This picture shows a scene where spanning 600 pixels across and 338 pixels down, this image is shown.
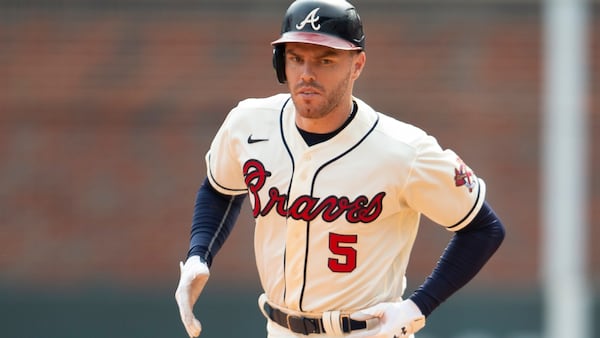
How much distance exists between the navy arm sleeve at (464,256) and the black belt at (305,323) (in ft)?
0.64

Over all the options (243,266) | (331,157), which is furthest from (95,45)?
(331,157)

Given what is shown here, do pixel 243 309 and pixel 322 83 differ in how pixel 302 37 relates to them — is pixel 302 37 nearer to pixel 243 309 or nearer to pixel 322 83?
pixel 322 83

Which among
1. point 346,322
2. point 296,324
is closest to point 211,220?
point 296,324

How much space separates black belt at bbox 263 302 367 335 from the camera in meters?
3.62

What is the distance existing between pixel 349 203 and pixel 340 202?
0.03 metres

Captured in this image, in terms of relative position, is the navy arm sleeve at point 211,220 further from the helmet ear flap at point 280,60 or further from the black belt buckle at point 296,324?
the helmet ear flap at point 280,60

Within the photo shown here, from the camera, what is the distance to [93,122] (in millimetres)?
9461

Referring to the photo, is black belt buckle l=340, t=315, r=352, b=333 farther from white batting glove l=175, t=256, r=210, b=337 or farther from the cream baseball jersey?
white batting glove l=175, t=256, r=210, b=337

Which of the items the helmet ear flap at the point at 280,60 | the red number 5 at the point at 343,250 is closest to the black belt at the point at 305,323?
the red number 5 at the point at 343,250

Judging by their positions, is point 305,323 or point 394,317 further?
point 305,323

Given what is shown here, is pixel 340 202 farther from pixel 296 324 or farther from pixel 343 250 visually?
pixel 296 324

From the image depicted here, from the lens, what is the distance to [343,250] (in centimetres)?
363

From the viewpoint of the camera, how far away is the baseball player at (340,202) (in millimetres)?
3559

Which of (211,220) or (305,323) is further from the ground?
(211,220)
